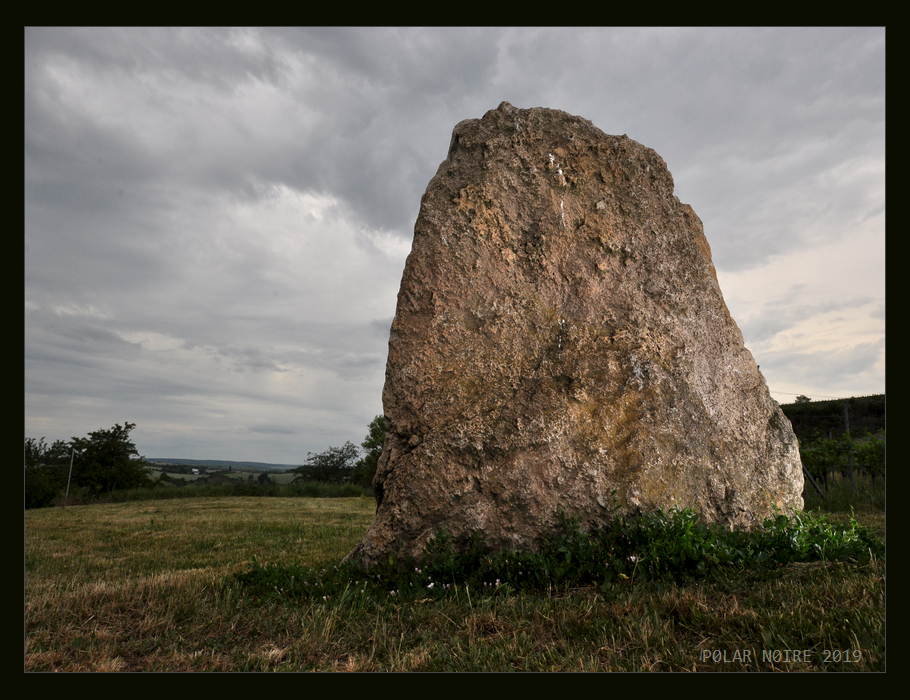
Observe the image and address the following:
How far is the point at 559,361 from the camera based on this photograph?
16.5 feet

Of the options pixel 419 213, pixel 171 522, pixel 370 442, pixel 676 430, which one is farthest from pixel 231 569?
pixel 370 442

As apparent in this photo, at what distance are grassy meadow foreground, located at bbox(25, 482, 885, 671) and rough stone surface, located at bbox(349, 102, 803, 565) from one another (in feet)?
2.39

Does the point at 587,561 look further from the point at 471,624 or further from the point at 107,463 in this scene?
the point at 107,463

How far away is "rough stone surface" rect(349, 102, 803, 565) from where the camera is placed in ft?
15.1

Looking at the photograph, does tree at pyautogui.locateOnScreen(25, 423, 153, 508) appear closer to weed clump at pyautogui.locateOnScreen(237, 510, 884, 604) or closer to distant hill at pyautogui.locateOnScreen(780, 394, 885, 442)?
weed clump at pyautogui.locateOnScreen(237, 510, 884, 604)

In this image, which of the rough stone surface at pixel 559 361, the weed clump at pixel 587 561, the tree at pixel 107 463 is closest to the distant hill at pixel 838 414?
the rough stone surface at pixel 559 361

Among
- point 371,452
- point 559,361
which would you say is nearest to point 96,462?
point 371,452

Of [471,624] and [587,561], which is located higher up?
[587,561]

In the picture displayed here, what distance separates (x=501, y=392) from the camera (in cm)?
491

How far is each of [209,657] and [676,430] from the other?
4.00 m

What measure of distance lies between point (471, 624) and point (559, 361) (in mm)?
2448

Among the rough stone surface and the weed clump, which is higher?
the rough stone surface

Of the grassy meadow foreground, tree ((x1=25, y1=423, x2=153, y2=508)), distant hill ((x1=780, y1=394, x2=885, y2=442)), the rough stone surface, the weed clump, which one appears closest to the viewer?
the grassy meadow foreground

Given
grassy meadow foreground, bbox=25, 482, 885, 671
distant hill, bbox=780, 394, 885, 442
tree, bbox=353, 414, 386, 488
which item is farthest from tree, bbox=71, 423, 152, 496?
distant hill, bbox=780, 394, 885, 442
